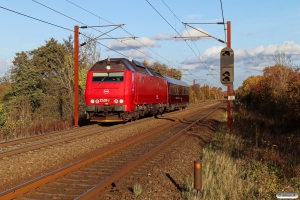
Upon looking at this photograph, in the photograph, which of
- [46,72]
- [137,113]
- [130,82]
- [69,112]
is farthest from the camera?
[46,72]

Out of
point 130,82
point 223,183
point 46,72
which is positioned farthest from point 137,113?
point 46,72

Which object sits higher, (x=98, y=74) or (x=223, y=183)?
(x=98, y=74)

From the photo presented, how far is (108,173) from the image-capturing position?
8.30 m

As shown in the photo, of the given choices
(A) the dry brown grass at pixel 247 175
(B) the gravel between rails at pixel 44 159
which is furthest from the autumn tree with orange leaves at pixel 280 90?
(B) the gravel between rails at pixel 44 159

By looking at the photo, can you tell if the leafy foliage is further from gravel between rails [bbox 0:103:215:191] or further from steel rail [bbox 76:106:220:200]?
steel rail [bbox 76:106:220:200]

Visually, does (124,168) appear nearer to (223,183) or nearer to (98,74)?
(223,183)

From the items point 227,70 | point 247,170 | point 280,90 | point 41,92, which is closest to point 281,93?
point 280,90

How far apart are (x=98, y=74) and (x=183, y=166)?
12.5 metres

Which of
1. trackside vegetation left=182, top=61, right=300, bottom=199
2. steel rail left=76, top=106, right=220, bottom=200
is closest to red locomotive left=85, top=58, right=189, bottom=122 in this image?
trackside vegetation left=182, top=61, right=300, bottom=199

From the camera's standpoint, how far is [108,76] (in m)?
20.5

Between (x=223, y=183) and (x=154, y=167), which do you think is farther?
(x=154, y=167)

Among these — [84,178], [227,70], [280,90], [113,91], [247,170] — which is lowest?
[247,170]

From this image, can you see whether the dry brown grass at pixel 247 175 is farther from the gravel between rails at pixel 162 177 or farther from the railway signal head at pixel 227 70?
the railway signal head at pixel 227 70

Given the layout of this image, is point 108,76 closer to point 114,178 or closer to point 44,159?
point 44,159
